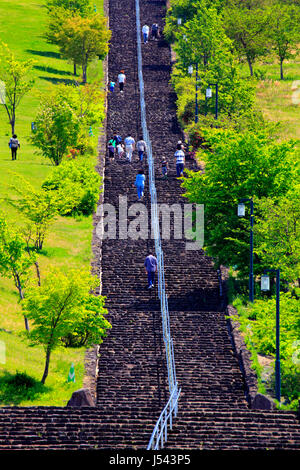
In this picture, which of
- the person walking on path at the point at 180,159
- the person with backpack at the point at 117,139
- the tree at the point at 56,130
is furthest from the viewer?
the person with backpack at the point at 117,139

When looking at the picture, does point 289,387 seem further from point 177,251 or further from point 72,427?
point 177,251

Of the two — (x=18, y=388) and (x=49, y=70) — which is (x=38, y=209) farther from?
(x=49, y=70)

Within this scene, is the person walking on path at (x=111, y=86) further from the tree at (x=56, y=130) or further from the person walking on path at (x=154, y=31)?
the tree at (x=56, y=130)

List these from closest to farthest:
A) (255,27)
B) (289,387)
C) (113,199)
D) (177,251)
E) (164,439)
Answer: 1. (164,439)
2. (289,387)
3. (177,251)
4. (113,199)
5. (255,27)

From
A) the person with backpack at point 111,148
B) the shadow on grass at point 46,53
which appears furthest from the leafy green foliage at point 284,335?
the shadow on grass at point 46,53

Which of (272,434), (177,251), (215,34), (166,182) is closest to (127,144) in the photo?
(166,182)

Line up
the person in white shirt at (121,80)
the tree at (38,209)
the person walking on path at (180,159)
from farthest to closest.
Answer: the person in white shirt at (121,80) < the person walking on path at (180,159) < the tree at (38,209)
